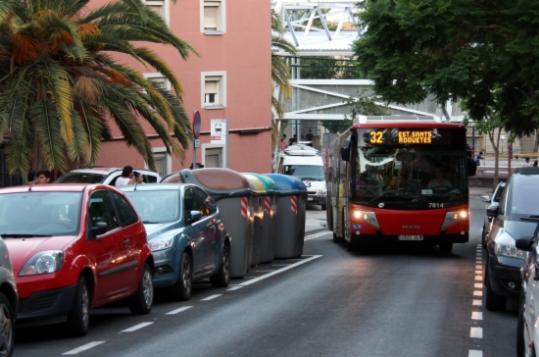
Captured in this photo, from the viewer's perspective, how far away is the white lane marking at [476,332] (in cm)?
1273

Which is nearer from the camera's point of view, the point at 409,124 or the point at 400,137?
the point at 400,137

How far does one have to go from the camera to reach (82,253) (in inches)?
488

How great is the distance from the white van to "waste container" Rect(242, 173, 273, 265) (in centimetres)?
2714

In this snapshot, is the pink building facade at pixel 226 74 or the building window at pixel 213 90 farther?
the building window at pixel 213 90

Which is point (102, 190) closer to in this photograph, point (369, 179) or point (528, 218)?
point (528, 218)

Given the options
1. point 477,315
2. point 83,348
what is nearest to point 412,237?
point 477,315

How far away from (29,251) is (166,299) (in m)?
5.24

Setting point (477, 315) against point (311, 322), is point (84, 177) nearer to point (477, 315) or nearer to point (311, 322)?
point (311, 322)

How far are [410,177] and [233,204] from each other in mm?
6187

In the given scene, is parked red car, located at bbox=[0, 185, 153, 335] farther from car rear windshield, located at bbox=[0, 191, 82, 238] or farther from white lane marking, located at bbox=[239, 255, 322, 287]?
white lane marking, located at bbox=[239, 255, 322, 287]

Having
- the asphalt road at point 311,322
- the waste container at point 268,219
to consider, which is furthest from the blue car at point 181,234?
the waste container at point 268,219

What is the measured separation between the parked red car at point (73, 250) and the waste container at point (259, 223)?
26.6 ft

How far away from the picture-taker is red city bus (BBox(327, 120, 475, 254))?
25.7 metres

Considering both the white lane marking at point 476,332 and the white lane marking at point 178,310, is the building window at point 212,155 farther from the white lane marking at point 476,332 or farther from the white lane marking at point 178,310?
the white lane marking at point 476,332
